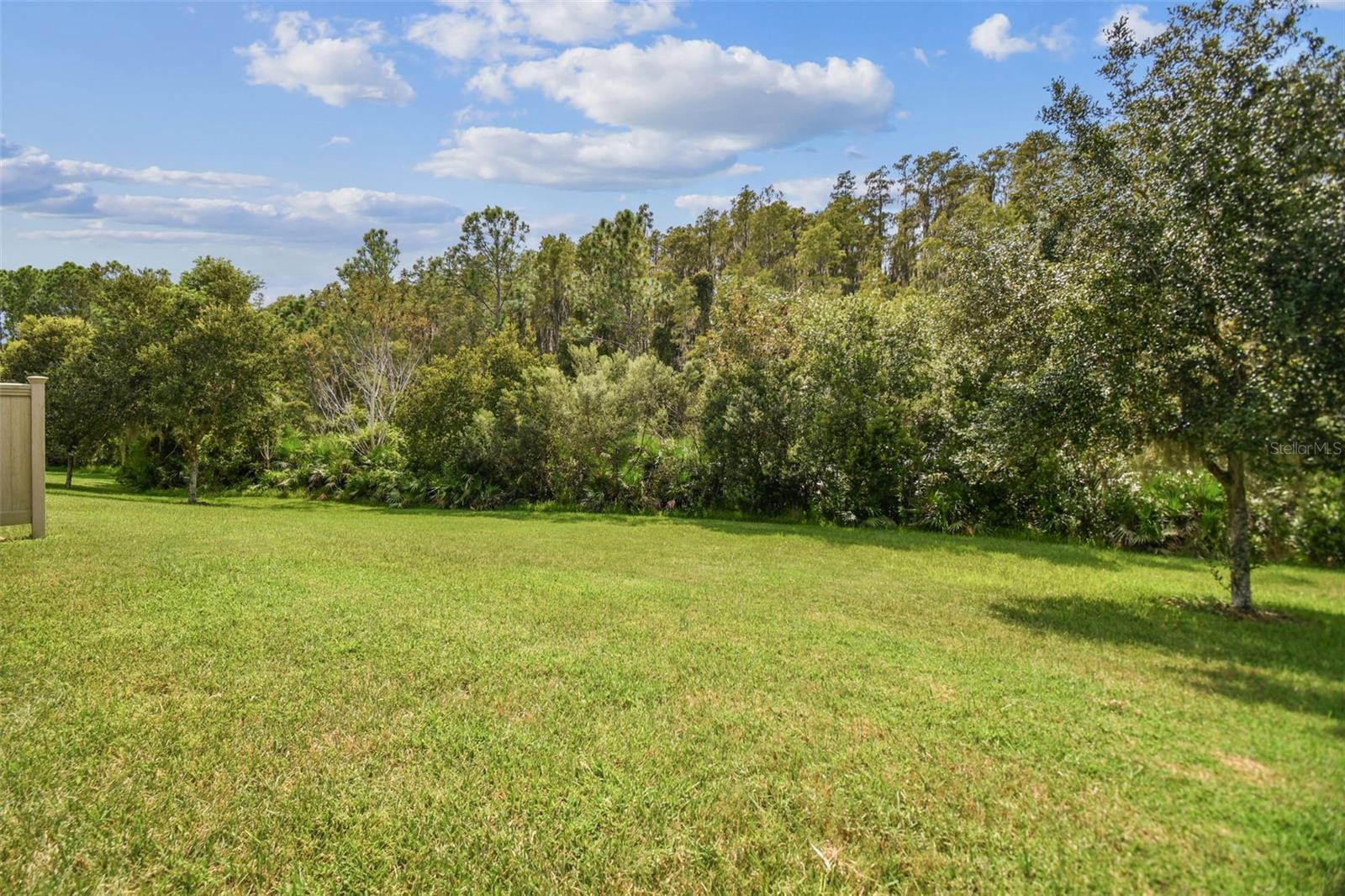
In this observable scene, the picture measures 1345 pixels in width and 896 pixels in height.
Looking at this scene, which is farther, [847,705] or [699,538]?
[699,538]

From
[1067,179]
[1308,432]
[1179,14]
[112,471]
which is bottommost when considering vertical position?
[112,471]

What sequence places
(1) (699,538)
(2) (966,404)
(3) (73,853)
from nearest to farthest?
(3) (73,853)
(1) (699,538)
(2) (966,404)

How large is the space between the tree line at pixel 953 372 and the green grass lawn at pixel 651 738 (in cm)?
183

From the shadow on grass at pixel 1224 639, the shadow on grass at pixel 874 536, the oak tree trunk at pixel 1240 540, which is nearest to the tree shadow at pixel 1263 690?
the shadow on grass at pixel 1224 639

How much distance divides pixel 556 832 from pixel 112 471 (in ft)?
123

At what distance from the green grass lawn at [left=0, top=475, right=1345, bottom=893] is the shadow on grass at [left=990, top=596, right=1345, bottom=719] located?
40mm

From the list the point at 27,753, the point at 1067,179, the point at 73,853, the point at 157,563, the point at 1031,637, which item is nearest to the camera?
the point at 73,853

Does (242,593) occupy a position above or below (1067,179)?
below

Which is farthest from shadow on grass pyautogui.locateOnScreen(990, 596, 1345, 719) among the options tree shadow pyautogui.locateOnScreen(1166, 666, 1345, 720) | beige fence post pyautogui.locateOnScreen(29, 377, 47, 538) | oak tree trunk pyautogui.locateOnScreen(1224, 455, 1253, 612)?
beige fence post pyautogui.locateOnScreen(29, 377, 47, 538)

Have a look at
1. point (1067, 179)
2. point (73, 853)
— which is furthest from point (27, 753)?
point (1067, 179)

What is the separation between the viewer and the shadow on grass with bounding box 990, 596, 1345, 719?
4477 mm

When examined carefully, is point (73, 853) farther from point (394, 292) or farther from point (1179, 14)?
point (394, 292)

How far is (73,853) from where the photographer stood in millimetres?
3072

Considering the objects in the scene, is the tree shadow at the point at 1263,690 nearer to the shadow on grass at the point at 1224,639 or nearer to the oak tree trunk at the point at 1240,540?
the shadow on grass at the point at 1224,639
